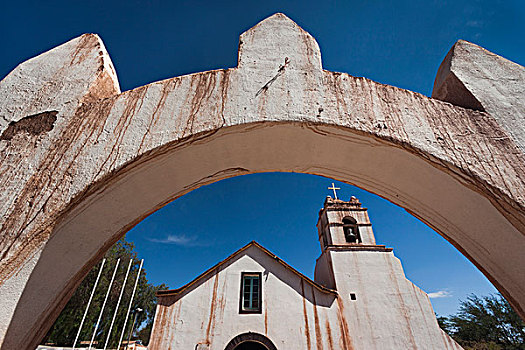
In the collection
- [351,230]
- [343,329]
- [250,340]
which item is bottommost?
[250,340]

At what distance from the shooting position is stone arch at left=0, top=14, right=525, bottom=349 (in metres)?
0.94

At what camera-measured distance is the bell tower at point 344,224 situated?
36.2 feet

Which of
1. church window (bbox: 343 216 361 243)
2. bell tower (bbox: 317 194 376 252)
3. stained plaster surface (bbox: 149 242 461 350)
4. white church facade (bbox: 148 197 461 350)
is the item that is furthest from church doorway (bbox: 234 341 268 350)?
church window (bbox: 343 216 361 243)

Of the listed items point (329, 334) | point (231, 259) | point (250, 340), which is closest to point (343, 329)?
point (329, 334)

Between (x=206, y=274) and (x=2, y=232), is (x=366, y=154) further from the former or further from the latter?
(x=206, y=274)

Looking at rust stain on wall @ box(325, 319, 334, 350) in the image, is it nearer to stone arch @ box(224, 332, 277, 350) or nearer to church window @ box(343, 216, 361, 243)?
stone arch @ box(224, 332, 277, 350)

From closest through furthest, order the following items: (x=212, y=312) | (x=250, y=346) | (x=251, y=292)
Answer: (x=212, y=312) < (x=250, y=346) < (x=251, y=292)

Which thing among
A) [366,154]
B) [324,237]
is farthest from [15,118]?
[324,237]

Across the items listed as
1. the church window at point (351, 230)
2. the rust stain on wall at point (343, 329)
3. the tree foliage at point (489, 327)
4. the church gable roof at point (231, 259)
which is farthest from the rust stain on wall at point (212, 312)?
the tree foliage at point (489, 327)

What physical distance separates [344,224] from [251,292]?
5.10m

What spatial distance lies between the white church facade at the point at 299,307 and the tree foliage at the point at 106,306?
7.68 m

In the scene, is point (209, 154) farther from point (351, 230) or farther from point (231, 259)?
point (351, 230)

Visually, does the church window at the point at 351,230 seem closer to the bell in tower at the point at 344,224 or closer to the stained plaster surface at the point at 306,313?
the bell in tower at the point at 344,224

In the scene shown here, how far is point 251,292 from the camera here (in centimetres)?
937
